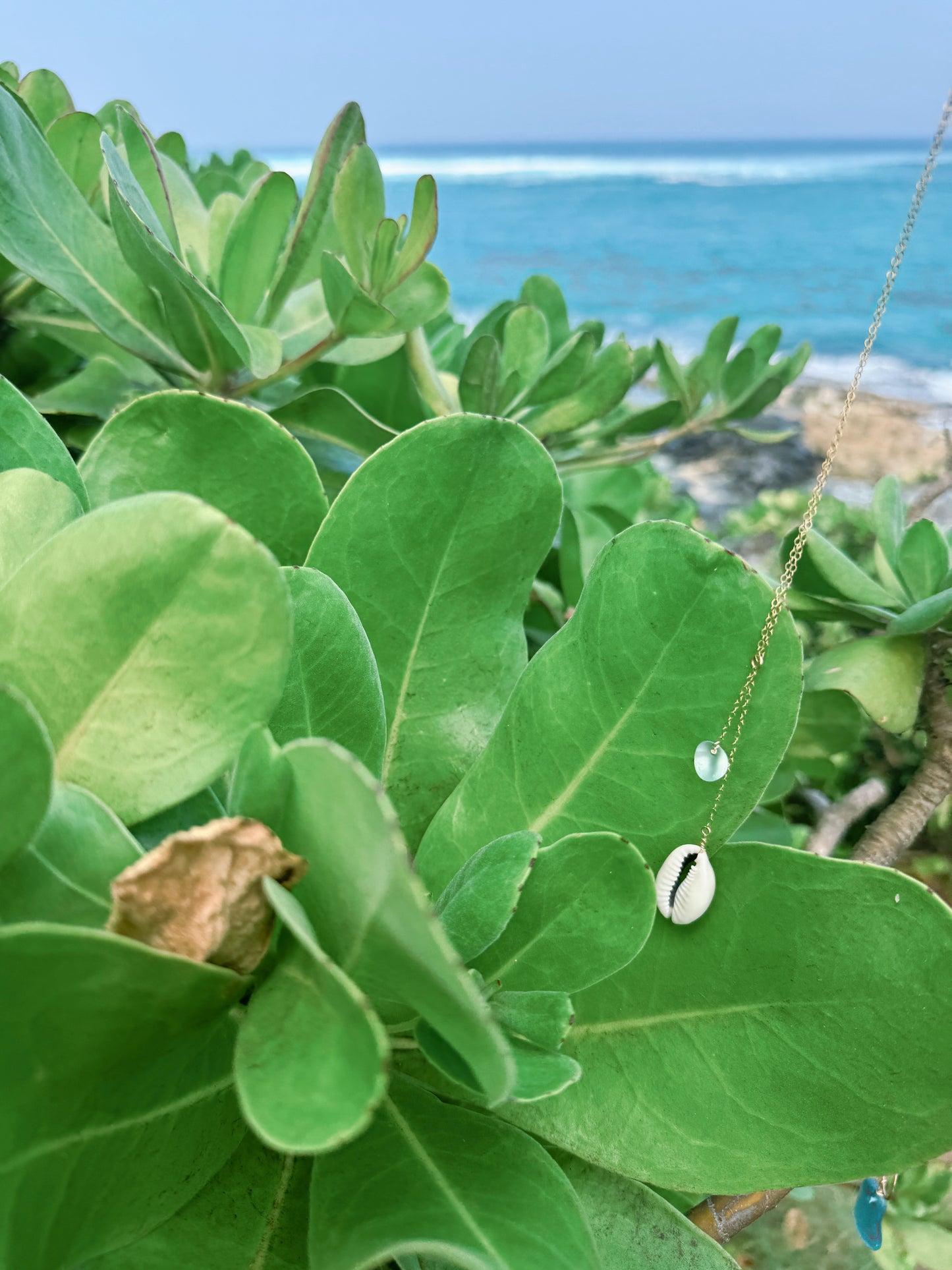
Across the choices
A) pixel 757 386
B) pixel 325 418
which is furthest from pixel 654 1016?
pixel 757 386

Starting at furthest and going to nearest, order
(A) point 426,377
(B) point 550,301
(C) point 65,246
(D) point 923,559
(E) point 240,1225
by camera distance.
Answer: (B) point 550,301
(A) point 426,377
(D) point 923,559
(C) point 65,246
(E) point 240,1225

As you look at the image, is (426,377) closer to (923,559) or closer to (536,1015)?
(923,559)

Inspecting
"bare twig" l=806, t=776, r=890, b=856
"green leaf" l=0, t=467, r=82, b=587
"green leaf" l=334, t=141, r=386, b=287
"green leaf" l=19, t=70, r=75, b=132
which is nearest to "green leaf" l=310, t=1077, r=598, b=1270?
"green leaf" l=0, t=467, r=82, b=587

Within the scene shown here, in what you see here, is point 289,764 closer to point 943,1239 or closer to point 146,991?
point 146,991

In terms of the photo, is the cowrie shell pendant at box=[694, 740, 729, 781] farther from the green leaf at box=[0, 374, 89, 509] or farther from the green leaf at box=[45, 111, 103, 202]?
the green leaf at box=[45, 111, 103, 202]

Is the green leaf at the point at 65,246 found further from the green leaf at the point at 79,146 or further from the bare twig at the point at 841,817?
the bare twig at the point at 841,817

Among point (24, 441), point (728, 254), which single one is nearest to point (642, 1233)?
point (24, 441)

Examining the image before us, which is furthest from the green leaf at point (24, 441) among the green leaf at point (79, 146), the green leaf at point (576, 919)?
the green leaf at point (79, 146)
